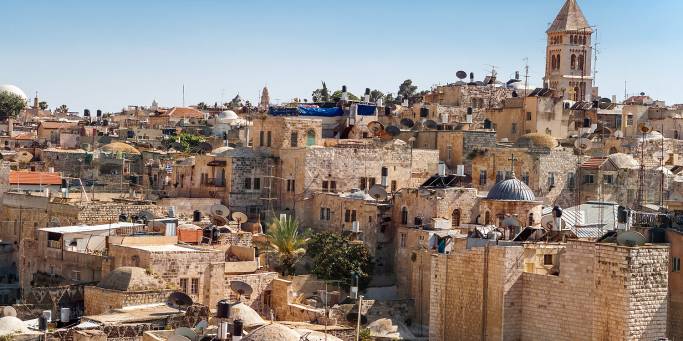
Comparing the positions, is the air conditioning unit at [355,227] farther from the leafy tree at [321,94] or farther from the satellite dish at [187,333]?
the leafy tree at [321,94]

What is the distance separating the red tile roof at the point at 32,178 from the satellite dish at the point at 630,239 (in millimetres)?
28574

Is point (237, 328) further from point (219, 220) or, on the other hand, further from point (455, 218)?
point (219, 220)

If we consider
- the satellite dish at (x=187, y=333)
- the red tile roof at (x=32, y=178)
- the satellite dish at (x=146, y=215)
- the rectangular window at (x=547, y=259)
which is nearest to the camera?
the satellite dish at (x=187, y=333)

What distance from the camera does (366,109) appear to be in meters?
57.1

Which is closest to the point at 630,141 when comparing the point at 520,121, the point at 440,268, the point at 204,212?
the point at 520,121

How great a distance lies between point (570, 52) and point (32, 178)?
3613 cm

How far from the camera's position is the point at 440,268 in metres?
33.5

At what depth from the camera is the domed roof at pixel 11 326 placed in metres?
29.9

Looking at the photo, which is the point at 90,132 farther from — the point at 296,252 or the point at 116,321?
the point at 116,321

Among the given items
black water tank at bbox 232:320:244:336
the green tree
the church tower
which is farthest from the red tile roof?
the green tree

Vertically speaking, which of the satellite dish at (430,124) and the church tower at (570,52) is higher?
the church tower at (570,52)

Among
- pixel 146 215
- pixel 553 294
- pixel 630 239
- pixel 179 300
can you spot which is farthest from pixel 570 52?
pixel 630 239

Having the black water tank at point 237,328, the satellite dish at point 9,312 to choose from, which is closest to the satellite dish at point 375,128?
the satellite dish at point 9,312

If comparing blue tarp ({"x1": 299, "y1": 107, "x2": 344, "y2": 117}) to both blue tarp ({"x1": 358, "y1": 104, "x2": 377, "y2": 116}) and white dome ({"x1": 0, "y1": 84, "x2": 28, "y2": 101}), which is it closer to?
blue tarp ({"x1": 358, "y1": 104, "x2": 377, "y2": 116})
